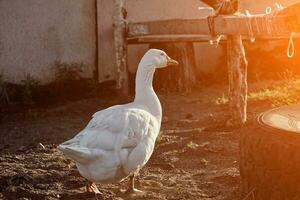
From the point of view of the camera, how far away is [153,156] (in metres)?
7.46

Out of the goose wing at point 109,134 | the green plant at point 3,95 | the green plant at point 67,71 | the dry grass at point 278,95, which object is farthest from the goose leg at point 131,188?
the green plant at point 67,71

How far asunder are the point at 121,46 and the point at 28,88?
171 centimetres

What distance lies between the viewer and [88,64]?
12.2 meters

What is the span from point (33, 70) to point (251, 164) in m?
8.07

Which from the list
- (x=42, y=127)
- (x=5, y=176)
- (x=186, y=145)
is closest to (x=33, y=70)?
(x=42, y=127)

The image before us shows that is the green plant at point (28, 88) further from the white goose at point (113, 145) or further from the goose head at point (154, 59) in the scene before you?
the white goose at point (113, 145)

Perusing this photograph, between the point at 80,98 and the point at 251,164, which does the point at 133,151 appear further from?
the point at 80,98

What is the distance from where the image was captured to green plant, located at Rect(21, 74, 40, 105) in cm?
1102

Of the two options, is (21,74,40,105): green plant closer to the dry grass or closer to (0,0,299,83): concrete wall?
(0,0,299,83): concrete wall

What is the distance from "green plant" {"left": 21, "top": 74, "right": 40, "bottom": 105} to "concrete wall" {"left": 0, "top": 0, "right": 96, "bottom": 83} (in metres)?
0.16

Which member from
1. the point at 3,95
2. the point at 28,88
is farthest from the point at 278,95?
the point at 3,95

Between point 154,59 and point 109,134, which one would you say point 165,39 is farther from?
point 109,134

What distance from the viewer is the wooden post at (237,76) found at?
8281 millimetres

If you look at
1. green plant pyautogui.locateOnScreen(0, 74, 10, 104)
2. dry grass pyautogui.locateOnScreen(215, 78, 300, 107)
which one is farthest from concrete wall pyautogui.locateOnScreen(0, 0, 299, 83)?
dry grass pyautogui.locateOnScreen(215, 78, 300, 107)
